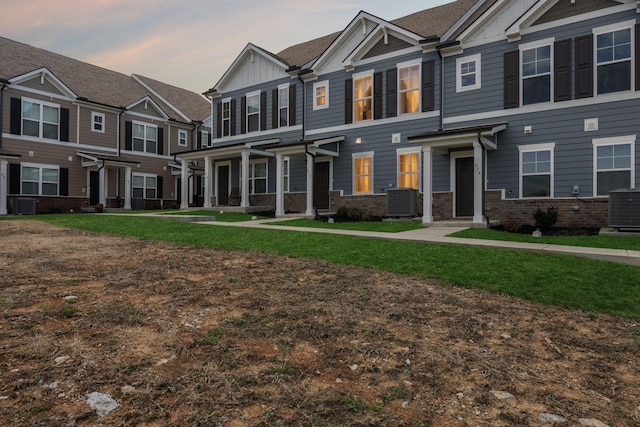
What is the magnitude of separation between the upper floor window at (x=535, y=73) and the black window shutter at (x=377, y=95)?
5222 millimetres

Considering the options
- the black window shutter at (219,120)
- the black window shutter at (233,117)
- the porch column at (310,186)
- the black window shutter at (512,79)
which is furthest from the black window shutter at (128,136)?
the black window shutter at (512,79)

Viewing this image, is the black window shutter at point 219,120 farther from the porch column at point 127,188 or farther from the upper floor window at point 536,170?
the upper floor window at point 536,170

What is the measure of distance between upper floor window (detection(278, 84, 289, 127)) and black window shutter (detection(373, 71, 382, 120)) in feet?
15.6

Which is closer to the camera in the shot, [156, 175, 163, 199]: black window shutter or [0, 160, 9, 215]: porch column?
[0, 160, 9, 215]: porch column

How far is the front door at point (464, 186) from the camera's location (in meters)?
13.7

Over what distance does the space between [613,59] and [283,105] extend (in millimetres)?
12993

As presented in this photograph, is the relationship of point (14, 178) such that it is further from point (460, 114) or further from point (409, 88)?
point (460, 114)

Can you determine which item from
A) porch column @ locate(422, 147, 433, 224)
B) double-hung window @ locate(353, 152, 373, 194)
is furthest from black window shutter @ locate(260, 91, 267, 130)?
porch column @ locate(422, 147, 433, 224)

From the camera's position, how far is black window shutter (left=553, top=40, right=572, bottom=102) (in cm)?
1198

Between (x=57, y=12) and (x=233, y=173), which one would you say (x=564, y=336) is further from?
(x=57, y=12)

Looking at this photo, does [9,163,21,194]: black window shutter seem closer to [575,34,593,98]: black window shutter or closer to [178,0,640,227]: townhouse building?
[178,0,640,227]: townhouse building

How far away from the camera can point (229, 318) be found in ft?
12.4

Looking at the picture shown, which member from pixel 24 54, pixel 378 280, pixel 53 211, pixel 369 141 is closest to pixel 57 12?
pixel 24 54

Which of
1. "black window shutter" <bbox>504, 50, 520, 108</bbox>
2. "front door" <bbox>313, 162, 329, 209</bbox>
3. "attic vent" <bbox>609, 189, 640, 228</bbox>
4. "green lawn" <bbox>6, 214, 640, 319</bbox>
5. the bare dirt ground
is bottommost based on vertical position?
the bare dirt ground
